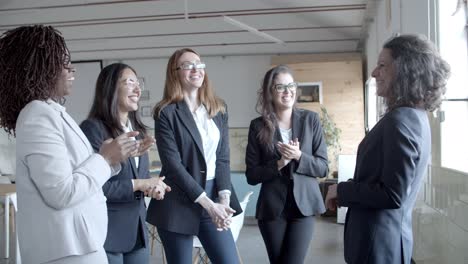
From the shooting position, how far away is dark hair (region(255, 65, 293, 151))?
2.40 metres

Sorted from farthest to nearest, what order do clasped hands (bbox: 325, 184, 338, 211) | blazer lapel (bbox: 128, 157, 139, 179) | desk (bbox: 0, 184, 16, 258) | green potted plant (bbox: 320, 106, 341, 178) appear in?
green potted plant (bbox: 320, 106, 341, 178)
desk (bbox: 0, 184, 16, 258)
blazer lapel (bbox: 128, 157, 139, 179)
clasped hands (bbox: 325, 184, 338, 211)

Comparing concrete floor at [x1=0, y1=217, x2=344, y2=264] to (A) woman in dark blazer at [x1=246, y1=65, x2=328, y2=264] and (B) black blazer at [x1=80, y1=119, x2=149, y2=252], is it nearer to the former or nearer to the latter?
(A) woman in dark blazer at [x1=246, y1=65, x2=328, y2=264]

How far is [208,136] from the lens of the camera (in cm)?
223

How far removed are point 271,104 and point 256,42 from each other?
5907 mm

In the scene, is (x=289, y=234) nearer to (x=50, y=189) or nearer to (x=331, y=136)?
(x=50, y=189)

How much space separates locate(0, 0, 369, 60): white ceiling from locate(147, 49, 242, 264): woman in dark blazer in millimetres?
4932

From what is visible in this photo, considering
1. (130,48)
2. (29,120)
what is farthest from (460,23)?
(130,48)

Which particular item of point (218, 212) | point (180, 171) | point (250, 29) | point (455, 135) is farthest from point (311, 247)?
point (250, 29)

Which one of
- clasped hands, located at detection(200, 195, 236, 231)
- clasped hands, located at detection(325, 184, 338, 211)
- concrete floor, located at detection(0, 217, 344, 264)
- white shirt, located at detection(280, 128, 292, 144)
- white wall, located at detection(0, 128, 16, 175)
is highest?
white shirt, located at detection(280, 128, 292, 144)

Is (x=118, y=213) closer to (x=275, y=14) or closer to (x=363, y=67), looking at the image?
(x=275, y=14)

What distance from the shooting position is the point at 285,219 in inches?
90.8

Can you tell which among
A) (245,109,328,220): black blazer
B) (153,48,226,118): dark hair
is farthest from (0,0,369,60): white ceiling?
(153,48,226,118): dark hair

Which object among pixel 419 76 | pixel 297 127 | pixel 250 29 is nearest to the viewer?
pixel 419 76

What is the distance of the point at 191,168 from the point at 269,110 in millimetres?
595
